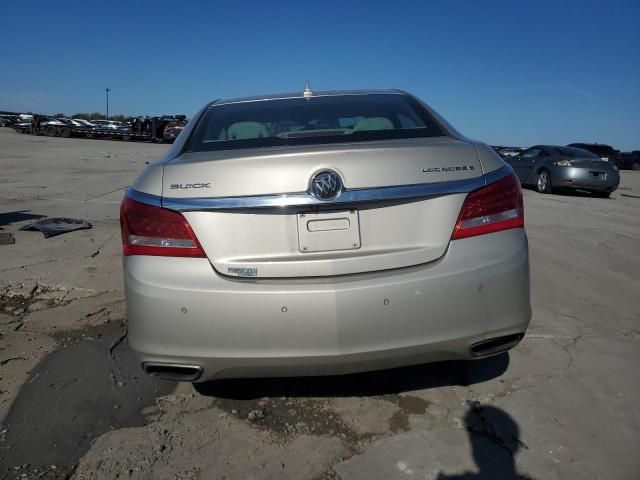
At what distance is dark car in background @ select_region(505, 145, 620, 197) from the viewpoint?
13.1 m

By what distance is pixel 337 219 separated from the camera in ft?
6.80

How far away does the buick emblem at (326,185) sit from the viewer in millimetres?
2039

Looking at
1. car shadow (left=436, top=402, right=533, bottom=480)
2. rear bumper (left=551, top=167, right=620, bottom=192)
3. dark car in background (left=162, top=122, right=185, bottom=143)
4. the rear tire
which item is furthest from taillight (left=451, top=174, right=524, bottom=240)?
dark car in background (left=162, top=122, right=185, bottom=143)

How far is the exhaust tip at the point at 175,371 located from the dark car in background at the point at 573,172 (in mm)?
12638

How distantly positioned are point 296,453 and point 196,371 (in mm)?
575

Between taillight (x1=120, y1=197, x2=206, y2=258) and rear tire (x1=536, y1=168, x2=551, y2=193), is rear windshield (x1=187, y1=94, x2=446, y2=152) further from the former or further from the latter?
rear tire (x1=536, y1=168, x2=551, y2=193)

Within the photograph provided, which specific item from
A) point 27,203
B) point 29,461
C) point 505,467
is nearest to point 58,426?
point 29,461

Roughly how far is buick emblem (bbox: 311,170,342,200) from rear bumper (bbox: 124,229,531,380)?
1.13ft

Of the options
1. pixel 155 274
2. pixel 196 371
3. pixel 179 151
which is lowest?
pixel 196 371

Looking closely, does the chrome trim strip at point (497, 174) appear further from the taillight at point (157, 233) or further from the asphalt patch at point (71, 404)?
the asphalt patch at point (71, 404)

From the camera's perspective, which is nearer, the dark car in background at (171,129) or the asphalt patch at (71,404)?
the asphalt patch at (71,404)

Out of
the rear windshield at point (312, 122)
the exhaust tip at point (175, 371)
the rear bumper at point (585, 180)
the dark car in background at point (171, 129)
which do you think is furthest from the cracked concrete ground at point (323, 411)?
the dark car in background at point (171, 129)

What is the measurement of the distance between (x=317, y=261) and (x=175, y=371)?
0.80 m

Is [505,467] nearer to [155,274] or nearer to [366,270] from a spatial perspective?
[366,270]
